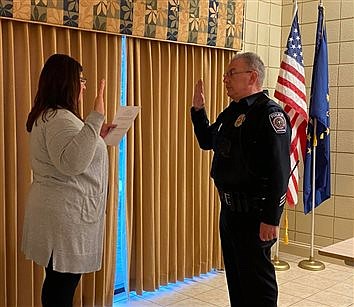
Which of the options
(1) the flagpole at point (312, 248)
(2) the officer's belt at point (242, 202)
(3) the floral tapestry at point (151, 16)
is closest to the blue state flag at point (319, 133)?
(1) the flagpole at point (312, 248)

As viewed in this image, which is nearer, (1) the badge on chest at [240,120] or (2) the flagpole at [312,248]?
(1) the badge on chest at [240,120]

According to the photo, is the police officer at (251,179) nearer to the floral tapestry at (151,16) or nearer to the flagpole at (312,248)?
the floral tapestry at (151,16)

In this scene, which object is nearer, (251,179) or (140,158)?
(251,179)

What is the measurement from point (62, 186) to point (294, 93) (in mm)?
2339

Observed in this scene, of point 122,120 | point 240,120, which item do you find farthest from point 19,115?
point 240,120

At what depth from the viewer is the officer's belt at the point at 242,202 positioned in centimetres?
234

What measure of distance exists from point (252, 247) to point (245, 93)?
724mm

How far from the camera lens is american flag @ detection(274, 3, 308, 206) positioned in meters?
3.93

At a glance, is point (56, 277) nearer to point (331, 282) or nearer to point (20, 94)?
point (20, 94)

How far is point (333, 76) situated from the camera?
4348 mm

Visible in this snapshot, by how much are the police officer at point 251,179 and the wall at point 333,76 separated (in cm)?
183

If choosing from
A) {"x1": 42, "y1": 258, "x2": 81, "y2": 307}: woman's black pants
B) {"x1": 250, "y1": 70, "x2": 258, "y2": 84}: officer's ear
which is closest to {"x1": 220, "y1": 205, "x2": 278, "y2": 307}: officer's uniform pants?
{"x1": 250, "y1": 70, "x2": 258, "y2": 84}: officer's ear

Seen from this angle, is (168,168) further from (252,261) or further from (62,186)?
(62,186)

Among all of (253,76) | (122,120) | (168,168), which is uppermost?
(253,76)
